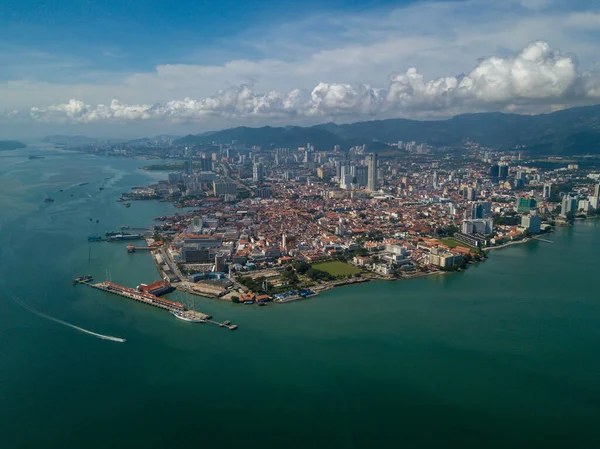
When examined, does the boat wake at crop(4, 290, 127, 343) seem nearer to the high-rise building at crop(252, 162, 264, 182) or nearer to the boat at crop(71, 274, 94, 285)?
the boat at crop(71, 274, 94, 285)

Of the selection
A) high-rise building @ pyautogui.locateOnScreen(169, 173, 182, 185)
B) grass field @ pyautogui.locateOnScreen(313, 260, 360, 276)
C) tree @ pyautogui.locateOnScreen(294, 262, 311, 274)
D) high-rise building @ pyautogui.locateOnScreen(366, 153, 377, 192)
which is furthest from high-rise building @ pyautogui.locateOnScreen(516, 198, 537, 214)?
high-rise building @ pyautogui.locateOnScreen(169, 173, 182, 185)

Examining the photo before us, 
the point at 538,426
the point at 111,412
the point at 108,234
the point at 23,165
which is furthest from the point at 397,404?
the point at 23,165

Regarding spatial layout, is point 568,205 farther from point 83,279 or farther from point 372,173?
point 83,279

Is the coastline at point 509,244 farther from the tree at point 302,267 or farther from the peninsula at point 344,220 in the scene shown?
the tree at point 302,267

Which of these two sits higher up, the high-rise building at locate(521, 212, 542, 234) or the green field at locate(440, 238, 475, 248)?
the high-rise building at locate(521, 212, 542, 234)

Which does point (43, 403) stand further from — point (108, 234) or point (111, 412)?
point (108, 234)

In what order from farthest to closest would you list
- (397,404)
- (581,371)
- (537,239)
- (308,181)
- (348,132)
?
1. (348,132)
2. (308,181)
3. (537,239)
4. (581,371)
5. (397,404)

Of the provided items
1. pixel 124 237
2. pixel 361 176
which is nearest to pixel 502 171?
pixel 361 176
